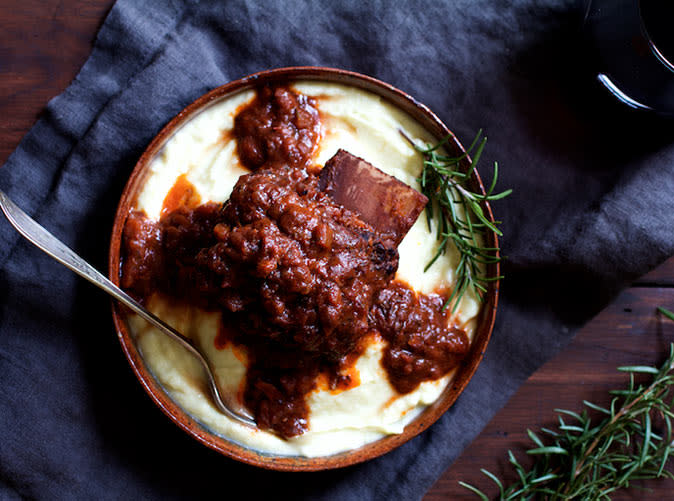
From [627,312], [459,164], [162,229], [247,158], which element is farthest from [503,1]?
[162,229]

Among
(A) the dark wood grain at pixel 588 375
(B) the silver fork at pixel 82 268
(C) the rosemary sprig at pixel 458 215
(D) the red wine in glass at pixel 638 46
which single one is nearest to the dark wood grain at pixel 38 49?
(B) the silver fork at pixel 82 268

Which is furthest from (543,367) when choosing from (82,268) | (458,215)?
(82,268)

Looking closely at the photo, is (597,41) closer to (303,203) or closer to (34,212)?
(303,203)

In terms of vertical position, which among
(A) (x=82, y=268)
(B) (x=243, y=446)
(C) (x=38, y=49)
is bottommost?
(B) (x=243, y=446)

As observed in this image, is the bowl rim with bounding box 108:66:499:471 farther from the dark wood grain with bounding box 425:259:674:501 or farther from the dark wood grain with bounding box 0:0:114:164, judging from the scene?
the dark wood grain with bounding box 0:0:114:164

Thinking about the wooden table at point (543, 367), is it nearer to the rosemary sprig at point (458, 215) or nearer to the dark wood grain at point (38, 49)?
the dark wood grain at point (38, 49)

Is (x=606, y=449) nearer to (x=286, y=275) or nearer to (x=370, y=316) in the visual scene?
(x=370, y=316)
